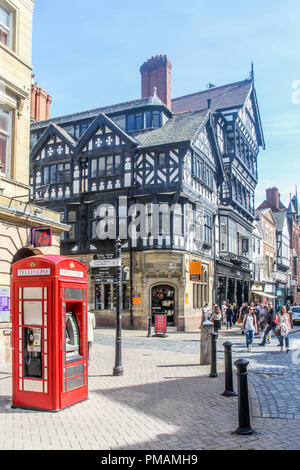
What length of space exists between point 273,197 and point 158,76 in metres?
32.0

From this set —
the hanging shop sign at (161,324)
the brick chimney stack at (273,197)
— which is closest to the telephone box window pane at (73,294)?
the hanging shop sign at (161,324)

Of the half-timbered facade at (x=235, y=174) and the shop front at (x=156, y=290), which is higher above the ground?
the half-timbered facade at (x=235, y=174)

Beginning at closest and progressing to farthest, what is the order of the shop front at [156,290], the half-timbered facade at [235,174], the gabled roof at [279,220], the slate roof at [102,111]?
the shop front at [156,290]
the slate roof at [102,111]
the half-timbered facade at [235,174]
the gabled roof at [279,220]

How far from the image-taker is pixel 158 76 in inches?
1206

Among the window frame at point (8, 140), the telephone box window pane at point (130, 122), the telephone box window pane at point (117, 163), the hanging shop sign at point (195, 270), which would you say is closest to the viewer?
the window frame at point (8, 140)

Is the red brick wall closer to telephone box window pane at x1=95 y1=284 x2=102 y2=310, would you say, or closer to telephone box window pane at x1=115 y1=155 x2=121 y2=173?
telephone box window pane at x1=115 y1=155 x2=121 y2=173

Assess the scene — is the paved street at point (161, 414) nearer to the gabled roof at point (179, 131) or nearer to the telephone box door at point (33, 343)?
the telephone box door at point (33, 343)

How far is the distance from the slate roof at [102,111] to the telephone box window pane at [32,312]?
72.5ft

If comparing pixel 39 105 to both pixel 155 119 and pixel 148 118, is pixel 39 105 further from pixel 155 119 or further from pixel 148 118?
pixel 155 119

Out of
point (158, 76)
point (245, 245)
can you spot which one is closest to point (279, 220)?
point (245, 245)


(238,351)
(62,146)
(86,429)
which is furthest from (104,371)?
(62,146)

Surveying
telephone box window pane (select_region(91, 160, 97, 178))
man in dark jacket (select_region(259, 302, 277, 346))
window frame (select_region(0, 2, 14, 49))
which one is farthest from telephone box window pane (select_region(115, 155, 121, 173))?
window frame (select_region(0, 2, 14, 49))

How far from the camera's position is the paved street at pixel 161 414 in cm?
570

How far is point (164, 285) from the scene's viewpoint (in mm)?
24984
